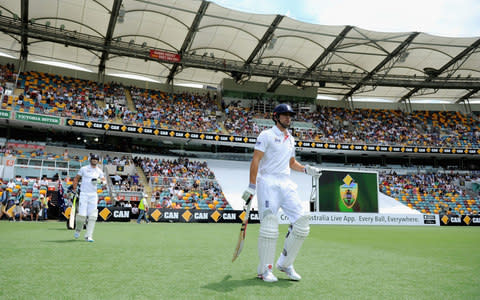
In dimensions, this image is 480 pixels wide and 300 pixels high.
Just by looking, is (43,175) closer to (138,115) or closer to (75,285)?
(138,115)

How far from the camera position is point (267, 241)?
15.1 feet

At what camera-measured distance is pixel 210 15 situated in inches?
1113

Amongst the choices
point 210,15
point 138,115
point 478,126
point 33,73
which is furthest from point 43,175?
point 478,126

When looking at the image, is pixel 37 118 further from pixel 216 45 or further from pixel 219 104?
pixel 219 104

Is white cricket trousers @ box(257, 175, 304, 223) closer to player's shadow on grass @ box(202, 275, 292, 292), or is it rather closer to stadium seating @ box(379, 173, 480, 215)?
player's shadow on grass @ box(202, 275, 292, 292)

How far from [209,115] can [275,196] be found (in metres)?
33.8

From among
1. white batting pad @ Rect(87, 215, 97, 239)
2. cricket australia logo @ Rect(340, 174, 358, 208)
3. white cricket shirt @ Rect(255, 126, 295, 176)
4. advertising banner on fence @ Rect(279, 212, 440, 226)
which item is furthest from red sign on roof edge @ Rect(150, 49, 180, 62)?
white cricket shirt @ Rect(255, 126, 295, 176)

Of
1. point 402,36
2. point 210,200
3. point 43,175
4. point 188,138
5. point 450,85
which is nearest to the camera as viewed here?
point 43,175

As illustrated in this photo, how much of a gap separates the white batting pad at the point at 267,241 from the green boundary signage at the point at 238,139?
2773 cm

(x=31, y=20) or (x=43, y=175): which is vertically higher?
(x=31, y=20)

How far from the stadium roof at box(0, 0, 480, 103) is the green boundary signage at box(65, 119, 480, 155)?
Result: 6.40 metres

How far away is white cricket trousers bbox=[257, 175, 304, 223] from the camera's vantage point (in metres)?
4.71

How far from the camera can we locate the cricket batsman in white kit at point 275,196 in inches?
181

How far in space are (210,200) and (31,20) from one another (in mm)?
20053
